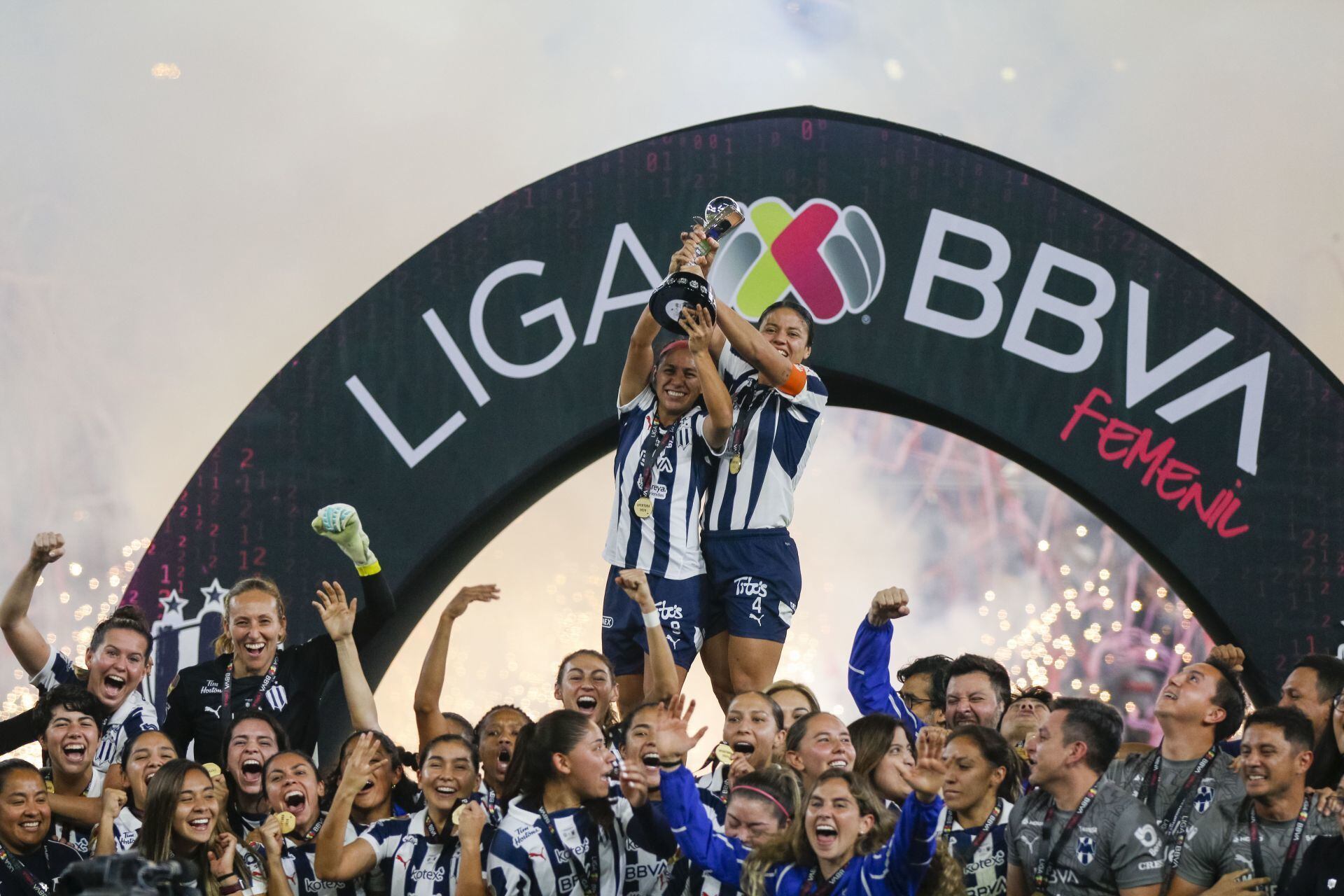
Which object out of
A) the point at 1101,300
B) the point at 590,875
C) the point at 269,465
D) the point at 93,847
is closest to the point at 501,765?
the point at 590,875

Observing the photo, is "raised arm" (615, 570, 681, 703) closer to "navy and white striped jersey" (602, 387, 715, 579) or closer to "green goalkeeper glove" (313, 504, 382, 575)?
"navy and white striped jersey" (602, 387, 715, 579)

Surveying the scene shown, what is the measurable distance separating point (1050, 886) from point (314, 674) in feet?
9.75

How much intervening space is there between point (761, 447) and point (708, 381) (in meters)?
0.49

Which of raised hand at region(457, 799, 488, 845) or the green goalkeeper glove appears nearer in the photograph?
raised hand at region(457, 799, 488, 845)

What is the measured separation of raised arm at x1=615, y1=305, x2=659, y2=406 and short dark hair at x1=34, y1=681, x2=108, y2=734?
222cm

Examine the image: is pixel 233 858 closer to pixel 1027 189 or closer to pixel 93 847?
pixel 93 847

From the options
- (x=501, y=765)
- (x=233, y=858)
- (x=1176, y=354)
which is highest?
(x=1176, y=354)

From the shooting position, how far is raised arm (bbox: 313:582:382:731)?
6121mm

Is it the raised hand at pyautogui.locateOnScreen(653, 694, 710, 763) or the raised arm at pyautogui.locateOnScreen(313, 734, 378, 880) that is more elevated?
the raised hand at pyautogui.locateOnScreen(653, 694, 710, 763)

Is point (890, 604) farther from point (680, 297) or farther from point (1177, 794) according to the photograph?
point (680, 297)

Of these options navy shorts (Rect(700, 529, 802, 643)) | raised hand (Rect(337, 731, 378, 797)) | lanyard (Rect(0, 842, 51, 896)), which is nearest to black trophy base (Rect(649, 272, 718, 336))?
navy shorts (Rect(700, 529, 802, 643))

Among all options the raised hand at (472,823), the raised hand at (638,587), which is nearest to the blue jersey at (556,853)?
the raised hand at (472,823)

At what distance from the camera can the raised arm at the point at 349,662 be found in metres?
6.12

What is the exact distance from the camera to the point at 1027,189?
299 inches
